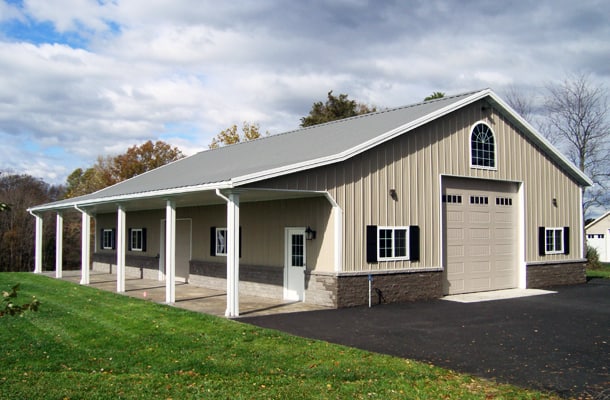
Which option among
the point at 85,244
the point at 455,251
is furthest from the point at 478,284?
the point at 85,244

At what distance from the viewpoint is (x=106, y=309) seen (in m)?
12.4

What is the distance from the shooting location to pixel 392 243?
13781 millimetres

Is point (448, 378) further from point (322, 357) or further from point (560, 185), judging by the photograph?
point (560, 185)

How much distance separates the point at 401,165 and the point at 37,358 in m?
9.01

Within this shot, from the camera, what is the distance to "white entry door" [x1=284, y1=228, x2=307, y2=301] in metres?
13.7

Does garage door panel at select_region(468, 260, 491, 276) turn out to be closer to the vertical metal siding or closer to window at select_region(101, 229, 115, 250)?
the vertical metal siding

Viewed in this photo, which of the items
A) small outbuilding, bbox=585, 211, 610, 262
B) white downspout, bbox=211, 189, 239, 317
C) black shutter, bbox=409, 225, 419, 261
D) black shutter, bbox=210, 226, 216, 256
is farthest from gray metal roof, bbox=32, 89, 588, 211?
small outbuilding, bbox=585, 211, 610, 262

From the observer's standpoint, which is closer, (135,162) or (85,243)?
(85,243)

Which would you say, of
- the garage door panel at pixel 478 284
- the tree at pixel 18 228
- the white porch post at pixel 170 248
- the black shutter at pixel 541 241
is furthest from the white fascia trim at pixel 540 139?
the tree at pixel 18 228

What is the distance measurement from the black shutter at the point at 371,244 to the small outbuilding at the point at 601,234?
1219 inches

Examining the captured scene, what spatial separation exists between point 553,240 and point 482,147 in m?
4.17

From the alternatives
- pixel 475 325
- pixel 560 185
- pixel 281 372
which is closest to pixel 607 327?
pixel 475 325

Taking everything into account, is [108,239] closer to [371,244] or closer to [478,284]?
[371,244]

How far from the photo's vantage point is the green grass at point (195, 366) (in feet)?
20.4
